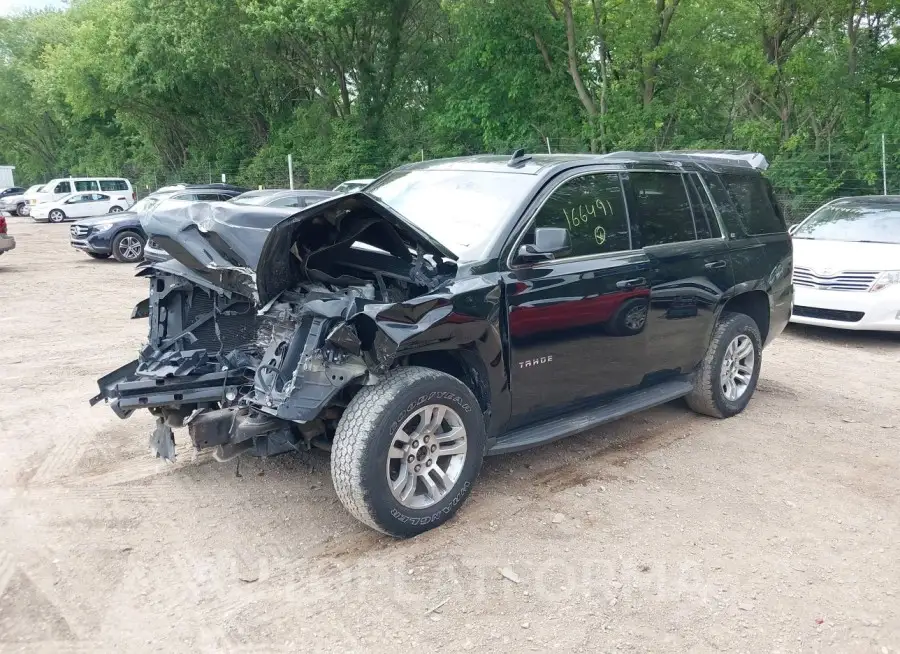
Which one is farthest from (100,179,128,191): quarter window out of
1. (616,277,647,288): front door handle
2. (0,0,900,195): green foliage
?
(616,277,647,288): front door handle

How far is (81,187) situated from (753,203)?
104 feet

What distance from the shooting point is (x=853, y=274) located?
867 cm

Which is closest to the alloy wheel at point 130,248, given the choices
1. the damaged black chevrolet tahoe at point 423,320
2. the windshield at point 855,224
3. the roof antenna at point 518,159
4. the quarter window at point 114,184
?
the damaged black chevrolet tahoe at point 423,320

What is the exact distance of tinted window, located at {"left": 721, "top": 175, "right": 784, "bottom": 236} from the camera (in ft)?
19.5

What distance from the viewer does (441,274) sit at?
4133mm

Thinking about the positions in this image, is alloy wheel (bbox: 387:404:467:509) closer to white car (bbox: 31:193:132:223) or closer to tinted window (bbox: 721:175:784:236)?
tinted window (bbox: 721:175:784:236)

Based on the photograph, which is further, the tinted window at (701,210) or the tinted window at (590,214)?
the tinted window at (701,210)

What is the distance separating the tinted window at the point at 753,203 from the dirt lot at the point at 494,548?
1523 millimetres

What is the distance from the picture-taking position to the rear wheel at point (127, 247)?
16.2 meters

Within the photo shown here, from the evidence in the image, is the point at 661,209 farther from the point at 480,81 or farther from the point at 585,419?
the point at 480,81

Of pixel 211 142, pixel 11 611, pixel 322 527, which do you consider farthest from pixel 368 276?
pixel 211 142

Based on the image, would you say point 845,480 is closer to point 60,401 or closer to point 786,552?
point 786,552

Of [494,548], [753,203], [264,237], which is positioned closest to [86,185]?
[753,203]

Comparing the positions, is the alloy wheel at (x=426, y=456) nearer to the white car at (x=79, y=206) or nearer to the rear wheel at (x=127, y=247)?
the rear wheel at (x=127, y=247)
